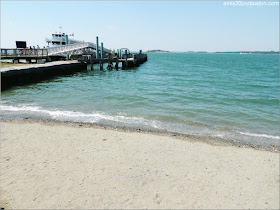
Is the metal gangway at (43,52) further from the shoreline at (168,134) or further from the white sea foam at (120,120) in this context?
the shoreline at (168,134)

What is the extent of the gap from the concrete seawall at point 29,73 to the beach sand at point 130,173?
11739mm

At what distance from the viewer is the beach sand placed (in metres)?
4.39

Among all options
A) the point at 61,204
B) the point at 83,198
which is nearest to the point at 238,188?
the point at 83,198

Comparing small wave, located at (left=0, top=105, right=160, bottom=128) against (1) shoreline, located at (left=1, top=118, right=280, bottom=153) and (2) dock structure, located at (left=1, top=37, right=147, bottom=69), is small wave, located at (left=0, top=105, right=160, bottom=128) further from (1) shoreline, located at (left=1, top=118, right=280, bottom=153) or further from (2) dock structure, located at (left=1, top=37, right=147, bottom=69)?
(2) dock structure, located at (left=1, top=37, right=147, bottom=69)

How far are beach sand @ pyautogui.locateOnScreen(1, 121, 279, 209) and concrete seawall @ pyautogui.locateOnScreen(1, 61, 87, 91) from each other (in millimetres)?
11739

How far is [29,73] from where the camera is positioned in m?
20.4

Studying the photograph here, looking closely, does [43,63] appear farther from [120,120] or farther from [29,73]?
[120,120]

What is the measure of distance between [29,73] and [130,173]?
740 inches

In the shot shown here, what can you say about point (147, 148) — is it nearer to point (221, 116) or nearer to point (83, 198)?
point (83, 198)

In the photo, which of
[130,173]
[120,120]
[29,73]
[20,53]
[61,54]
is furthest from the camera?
[61,54]

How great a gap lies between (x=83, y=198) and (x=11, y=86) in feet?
53.6

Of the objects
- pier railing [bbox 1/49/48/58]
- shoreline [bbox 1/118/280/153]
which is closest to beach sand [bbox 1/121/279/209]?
shoreline [bbox 1/118/280/153]

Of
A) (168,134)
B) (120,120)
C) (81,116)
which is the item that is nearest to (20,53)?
(81,116)

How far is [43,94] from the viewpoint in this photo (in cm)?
1519
